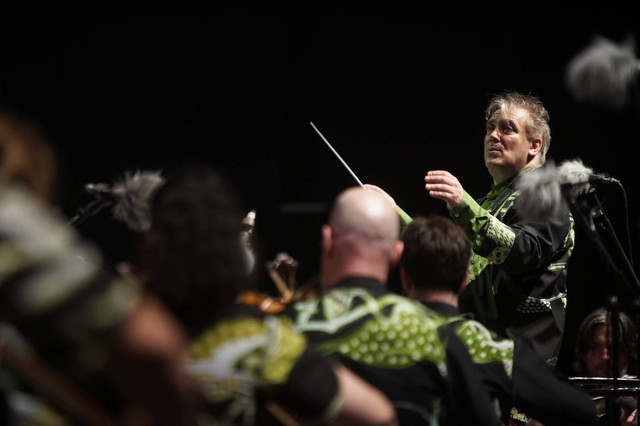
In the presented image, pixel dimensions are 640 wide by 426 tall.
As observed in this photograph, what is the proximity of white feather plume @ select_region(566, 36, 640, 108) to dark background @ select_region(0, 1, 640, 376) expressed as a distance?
223 cm

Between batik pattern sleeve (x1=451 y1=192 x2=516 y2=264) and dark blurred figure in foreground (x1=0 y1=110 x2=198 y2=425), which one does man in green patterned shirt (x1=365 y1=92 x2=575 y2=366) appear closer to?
batik pattern sleeve (x1=451 y1=192 x2=516 y2=264)

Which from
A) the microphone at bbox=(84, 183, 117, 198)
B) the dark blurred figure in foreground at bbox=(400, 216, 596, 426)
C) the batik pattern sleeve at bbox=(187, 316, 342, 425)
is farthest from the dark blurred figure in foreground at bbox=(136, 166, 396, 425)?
the microphone at bbox=(84, 183, 117, 198)

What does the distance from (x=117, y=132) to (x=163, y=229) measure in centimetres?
308

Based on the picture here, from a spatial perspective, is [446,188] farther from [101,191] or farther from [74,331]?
[74,331]

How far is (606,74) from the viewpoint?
2168 mm

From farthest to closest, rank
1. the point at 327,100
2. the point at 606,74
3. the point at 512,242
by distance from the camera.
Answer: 1. the point at 327,100
2. the point at 512,242
3. the point at 606,74

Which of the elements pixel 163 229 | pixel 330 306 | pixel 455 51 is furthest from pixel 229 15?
Answer: pixel 163 229

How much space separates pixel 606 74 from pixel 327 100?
99.5 inches

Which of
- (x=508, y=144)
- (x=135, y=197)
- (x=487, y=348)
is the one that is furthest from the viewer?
(x=508, y=144)

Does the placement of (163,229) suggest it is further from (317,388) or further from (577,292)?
(577,292)

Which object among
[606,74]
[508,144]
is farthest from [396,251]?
[508,144]

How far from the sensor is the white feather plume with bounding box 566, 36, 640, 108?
217 cm

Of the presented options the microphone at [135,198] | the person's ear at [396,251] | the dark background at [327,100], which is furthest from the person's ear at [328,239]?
the dark background at [327,100]

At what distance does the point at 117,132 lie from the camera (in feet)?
14.3
